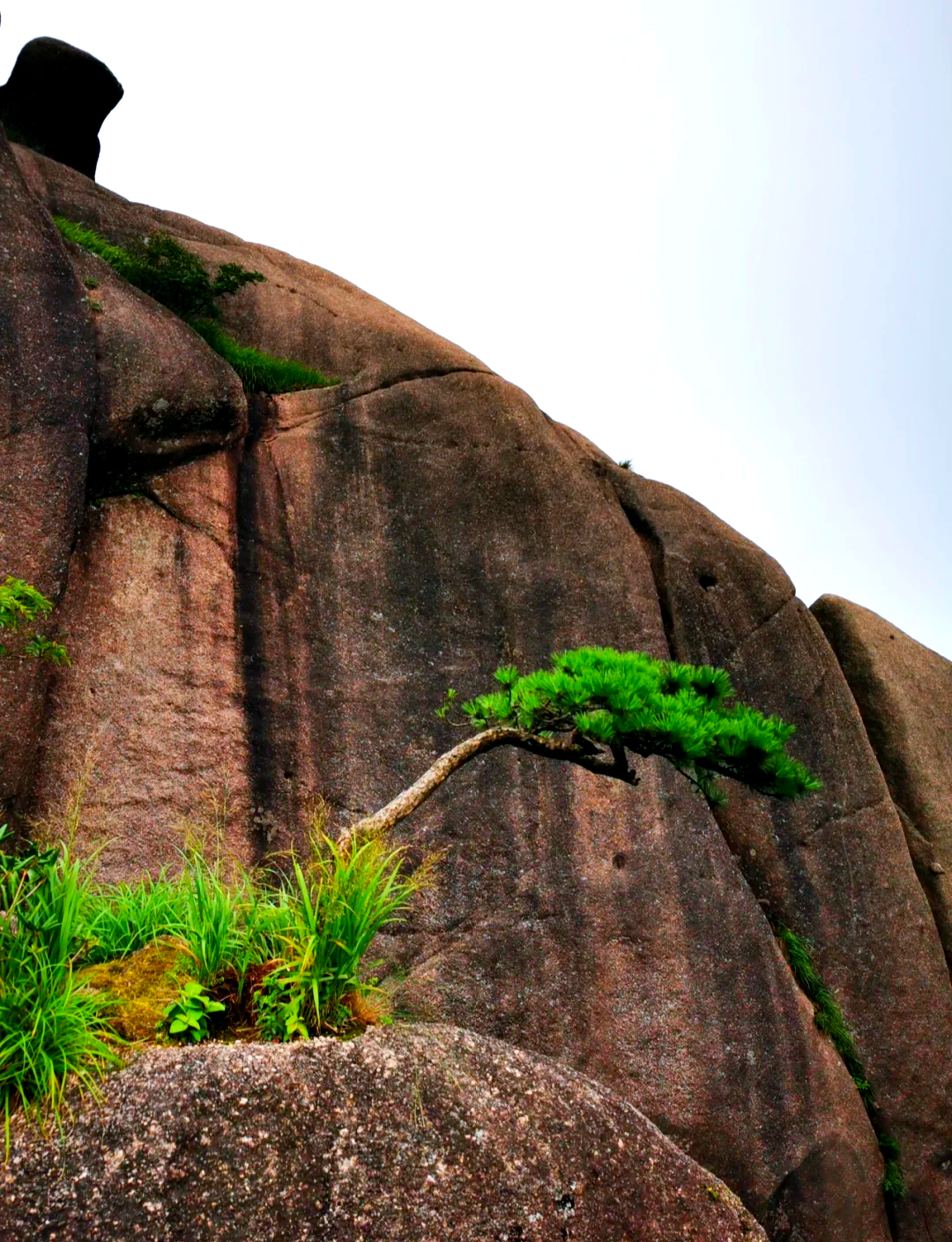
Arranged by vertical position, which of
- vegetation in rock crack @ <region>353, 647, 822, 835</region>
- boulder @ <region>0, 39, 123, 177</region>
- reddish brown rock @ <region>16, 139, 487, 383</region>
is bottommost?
vegetation in rock crack @ <region>353, 647, 822, 835</region>

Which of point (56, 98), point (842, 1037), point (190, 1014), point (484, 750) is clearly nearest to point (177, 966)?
point (190, 1014)

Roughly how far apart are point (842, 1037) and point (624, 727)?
6.04 m

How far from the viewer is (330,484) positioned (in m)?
10.5

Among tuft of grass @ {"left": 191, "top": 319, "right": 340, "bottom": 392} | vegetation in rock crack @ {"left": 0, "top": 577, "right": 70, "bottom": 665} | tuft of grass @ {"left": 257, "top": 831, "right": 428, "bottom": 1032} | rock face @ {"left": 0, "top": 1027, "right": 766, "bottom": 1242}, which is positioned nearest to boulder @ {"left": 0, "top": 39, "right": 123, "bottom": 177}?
tuft of grass @ {"left": 191, "top": 319, "right": 340, "bottom": 392}

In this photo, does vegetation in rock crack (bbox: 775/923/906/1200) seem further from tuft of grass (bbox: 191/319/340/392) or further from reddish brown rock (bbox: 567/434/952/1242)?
tuft of grass (bbox: 191/319/340/392)

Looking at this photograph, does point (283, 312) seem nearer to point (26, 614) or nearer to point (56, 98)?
point (56, 98)

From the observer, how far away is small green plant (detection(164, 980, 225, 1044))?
4.57m

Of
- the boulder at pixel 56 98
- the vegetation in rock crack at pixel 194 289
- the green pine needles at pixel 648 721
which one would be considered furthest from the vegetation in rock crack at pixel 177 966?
the boulder at pixel 56 98

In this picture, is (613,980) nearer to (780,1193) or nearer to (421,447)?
(780,1193)

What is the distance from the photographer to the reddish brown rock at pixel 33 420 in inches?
317

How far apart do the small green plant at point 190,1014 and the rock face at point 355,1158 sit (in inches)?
8.4

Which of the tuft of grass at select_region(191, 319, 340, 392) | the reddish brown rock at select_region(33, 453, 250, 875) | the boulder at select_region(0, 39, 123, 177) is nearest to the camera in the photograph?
the reddish brown rock at select_region(33, 453, 250, 875)

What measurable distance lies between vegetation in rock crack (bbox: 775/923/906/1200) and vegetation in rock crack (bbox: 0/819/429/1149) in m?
5.96

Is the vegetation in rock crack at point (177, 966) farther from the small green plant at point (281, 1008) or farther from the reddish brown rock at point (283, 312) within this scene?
the reddish brown rock at point (283, 312)
